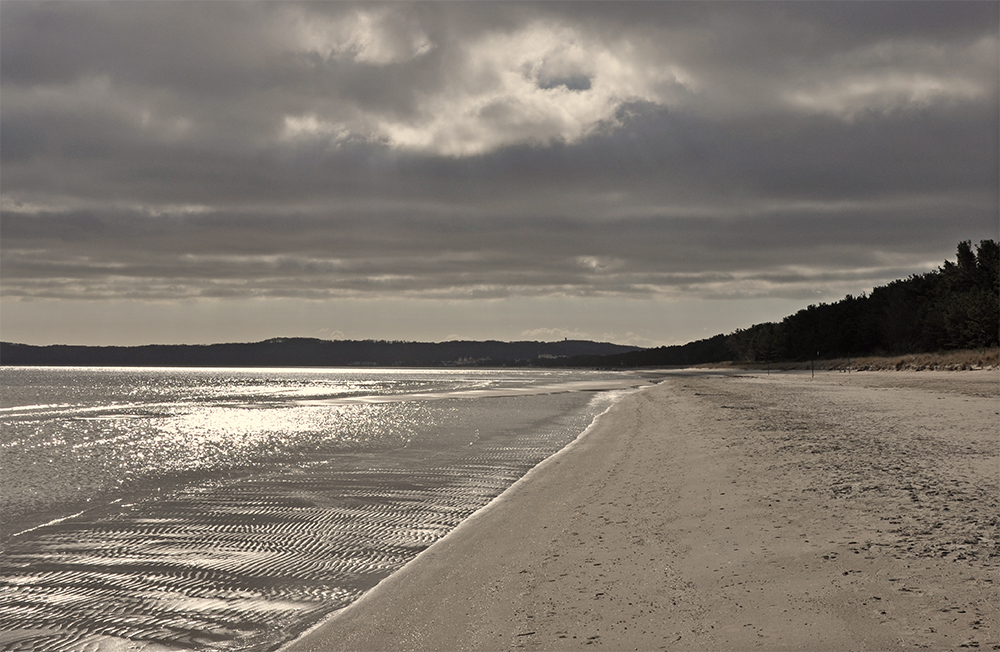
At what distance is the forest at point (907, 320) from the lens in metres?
80.2

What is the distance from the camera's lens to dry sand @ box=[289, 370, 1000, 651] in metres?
6.04

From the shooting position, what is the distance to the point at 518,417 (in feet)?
124

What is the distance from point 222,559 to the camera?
10039 millimetres

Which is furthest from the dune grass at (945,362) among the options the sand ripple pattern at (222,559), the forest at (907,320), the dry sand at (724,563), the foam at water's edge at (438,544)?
the sand ripple pattern at (222,559)

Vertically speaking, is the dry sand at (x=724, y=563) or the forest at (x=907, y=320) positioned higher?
the forest at (x=907, y=320)

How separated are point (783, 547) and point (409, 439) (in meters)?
20.7

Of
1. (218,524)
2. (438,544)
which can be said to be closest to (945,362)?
(438,544)

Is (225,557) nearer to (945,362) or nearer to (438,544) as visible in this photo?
(438,544)

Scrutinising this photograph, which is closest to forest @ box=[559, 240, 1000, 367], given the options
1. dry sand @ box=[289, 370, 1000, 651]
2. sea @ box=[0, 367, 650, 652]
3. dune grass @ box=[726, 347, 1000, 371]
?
dune grass @ box=[726, 347, 1000, 371]

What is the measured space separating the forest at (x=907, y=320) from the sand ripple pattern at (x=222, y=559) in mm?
80477

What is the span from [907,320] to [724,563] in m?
119

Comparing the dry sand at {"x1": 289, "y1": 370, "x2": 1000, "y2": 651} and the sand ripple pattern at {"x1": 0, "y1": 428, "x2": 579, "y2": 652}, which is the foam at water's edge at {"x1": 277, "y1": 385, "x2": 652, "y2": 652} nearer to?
the dry sand at {"x1": 289, "y1": 370, "x2": 1000, "y2": 651}

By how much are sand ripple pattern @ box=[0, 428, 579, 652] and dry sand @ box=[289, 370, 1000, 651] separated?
0.81 metres

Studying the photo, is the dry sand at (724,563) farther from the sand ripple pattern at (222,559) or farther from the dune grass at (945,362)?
the dune grass at (945,362)
